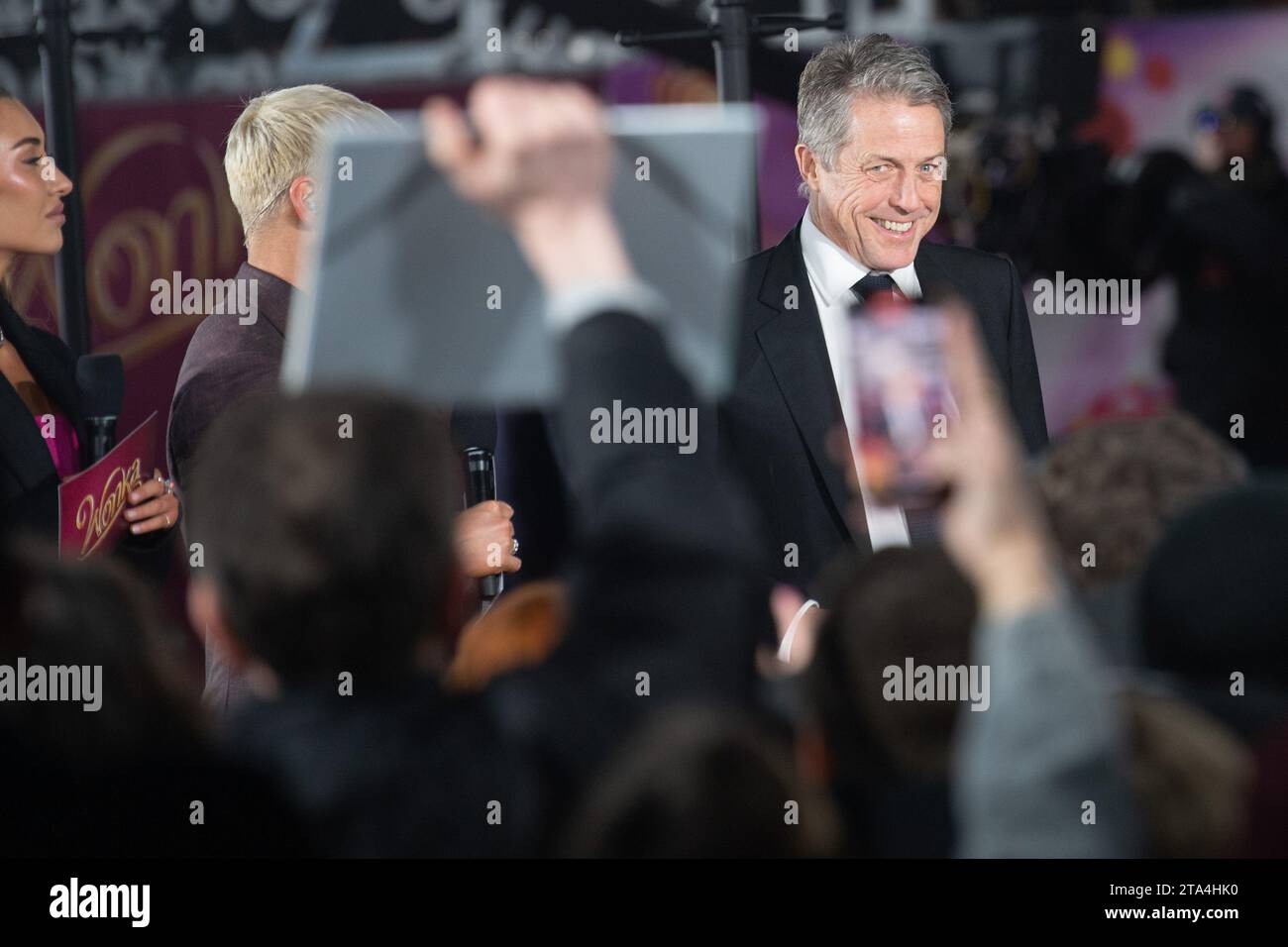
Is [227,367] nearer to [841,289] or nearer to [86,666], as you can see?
[841,289]

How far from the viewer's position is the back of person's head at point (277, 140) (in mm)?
2666

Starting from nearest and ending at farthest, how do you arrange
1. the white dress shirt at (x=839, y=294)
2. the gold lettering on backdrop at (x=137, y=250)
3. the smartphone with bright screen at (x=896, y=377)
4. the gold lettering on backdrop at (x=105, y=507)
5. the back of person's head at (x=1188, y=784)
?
1. the back of person's head at (x=1188, y=784)
2. the smartphone with bright screen at (x=896, y=377)
3. the gold lettering on backdrop at (x=105, y=507)
4. the white dress shirt at (x=839, y=294)
5. the gold lettering on backdrop at (x=137, y=250)

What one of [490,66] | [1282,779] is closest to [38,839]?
[1282,779]

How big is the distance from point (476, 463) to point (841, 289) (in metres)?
0.65

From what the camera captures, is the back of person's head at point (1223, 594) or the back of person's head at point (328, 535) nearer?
the back of person's head at point (328, 535)

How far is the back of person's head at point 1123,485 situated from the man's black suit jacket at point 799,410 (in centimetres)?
81

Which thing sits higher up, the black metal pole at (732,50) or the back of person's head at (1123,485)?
the black metal pole at (732,50)

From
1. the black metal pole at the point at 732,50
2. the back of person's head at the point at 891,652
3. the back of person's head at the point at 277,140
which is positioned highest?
the black metal pole at the point at 732,50

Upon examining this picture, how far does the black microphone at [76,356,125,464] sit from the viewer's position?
2777 millimetres

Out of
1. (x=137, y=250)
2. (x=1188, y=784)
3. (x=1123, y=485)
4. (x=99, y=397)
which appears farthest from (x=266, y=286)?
(x=137, y=250)

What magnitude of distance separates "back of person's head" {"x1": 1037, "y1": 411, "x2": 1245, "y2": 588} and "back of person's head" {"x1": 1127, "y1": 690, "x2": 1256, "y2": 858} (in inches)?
10.7

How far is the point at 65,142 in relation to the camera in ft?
10.6

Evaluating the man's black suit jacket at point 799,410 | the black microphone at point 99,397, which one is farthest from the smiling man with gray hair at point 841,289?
the black microphone at point 99,397

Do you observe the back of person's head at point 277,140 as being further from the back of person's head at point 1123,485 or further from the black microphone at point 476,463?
the back of person's head at point 1123,485
